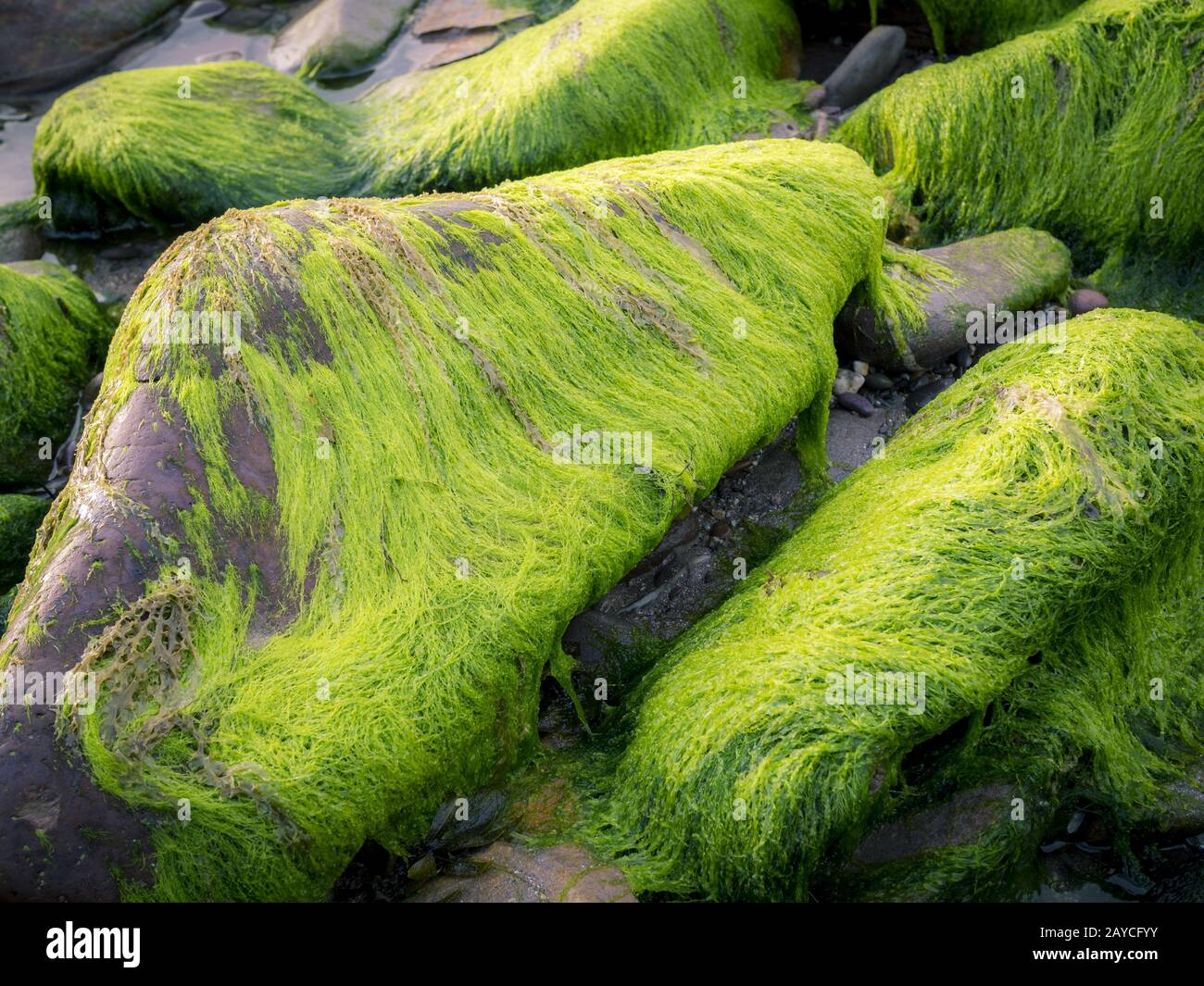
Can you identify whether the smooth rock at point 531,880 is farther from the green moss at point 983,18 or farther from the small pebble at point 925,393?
the green moss at point 983,18

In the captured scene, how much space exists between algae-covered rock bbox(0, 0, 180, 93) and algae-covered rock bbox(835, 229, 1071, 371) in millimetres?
5336

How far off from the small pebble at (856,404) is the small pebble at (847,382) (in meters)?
0.03

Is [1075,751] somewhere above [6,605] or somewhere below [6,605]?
above

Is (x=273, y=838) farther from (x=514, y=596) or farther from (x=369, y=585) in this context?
(x=514, y=596)

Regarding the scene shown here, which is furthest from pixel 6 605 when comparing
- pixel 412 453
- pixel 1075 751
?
pixel 1075 751

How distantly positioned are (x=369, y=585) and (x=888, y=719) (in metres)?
1.72

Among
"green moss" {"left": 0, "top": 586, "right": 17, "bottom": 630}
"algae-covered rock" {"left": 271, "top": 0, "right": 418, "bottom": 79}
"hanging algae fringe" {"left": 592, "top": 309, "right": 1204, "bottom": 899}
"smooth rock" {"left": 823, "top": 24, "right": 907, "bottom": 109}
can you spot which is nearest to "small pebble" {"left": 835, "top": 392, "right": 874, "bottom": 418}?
"hanging algae fringe" {"left": 592, "top": 309, "right": 1204, "bottom": 899}

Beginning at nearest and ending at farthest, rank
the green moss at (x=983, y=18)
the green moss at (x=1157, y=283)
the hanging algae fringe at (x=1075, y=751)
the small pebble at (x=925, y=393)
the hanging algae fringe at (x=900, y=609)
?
the hanging algae fringe at (x=900, y=609) < the hanging algae fringe at (x=1075, y=751) < the small pebble at (x=925, y=393) < the green moss at (x=1157, y=283) < the green moss at (x=983, y=18)

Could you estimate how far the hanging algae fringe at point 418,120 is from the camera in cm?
567

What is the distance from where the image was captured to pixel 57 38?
6.66 metres

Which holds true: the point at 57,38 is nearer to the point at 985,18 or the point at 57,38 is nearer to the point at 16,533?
the point at 16,533

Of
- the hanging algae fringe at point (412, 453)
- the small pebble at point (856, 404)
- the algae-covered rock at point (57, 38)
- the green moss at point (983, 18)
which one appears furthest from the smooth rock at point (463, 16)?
the small pebble at point (856, 404)

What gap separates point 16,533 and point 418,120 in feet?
10.8
